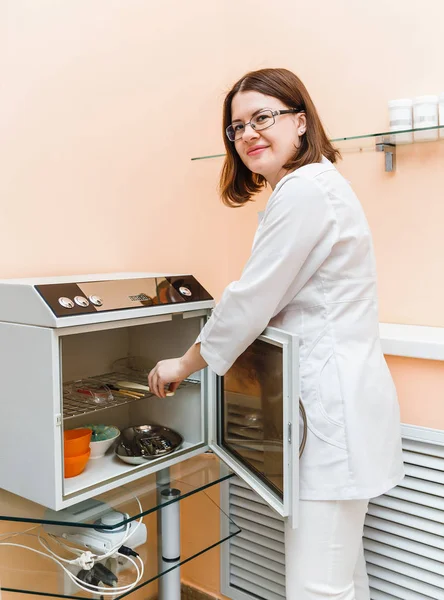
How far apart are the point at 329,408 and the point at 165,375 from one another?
0.44 metres

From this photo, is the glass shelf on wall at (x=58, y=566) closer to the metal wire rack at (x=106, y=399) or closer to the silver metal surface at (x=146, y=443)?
the silver metal surface at (x=146, y=443)

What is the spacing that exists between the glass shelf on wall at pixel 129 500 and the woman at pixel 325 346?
35cm

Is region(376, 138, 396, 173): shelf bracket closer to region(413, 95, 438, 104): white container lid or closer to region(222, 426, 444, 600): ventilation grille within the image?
region(413, 95, 438, 104): white container lid

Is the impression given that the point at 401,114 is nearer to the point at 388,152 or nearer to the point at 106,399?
the point at 388,152

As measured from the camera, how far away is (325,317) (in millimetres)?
1388

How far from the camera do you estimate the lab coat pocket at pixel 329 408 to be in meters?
1.36

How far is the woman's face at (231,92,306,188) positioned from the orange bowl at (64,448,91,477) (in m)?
0.84

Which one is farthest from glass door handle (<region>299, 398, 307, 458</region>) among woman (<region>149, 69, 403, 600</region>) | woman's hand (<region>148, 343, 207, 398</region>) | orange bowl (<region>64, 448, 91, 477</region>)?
orange bowl (<region>64, 448, 91, 477</region>)

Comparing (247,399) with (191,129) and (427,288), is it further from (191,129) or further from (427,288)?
(191,129)

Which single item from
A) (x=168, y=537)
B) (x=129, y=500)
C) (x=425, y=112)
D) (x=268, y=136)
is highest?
(x=425, y=112)

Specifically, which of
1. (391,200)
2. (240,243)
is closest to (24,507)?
(240,243)

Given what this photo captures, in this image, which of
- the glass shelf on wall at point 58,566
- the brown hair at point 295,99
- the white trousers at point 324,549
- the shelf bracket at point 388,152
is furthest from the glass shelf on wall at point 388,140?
the glass shelf on wall at point 58,566

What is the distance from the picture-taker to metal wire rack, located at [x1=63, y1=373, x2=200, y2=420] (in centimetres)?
160

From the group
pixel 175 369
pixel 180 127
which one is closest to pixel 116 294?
pixel 175 369
